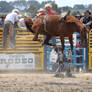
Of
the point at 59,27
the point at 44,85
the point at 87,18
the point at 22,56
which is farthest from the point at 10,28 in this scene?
the point at 44,85

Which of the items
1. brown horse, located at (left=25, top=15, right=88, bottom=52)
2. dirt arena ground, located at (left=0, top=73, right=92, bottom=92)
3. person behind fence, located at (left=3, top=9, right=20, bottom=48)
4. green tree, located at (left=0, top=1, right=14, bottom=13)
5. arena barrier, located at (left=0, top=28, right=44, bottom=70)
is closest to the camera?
dirt arena ground, located at (left=0, top=73, right=92, bottom=92)

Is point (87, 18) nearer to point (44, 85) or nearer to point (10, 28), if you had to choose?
point (10, 28)

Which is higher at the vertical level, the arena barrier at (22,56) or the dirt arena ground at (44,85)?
the arena barrier at (22,56)

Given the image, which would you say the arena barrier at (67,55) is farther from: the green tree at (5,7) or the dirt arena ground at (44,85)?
the dirt arena ground at (44,85)

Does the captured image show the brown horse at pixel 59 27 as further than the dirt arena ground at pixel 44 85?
Yes

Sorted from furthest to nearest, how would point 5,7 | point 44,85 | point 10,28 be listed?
point 5,7 < point 10,28 < point 44,85

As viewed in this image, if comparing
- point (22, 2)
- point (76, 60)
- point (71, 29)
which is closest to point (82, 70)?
point (76, 60)

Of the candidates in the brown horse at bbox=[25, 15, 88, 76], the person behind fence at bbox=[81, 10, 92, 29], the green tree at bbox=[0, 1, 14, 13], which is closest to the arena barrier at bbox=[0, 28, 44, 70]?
the green tree at bbox=[0, 1, 14, 13]

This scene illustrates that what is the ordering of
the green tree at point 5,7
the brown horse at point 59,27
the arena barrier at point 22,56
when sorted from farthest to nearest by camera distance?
the green tree at point 5,7
the arena barrier at point 22,56
the brown horse at point 59,27

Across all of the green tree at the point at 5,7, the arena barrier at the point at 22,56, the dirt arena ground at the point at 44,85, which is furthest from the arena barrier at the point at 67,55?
the dirt arena ground at the point at 44,85

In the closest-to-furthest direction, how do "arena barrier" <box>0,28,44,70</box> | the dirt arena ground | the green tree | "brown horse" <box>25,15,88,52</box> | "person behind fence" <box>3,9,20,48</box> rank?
1. the dirt arena ground
2. "brown horse" <box>25,15,88,52</box>
3. "person behind fence" <box>3,9,20,48</box>
4. "arena barrier" <box>0,28,44,70</box>
5. the green tree

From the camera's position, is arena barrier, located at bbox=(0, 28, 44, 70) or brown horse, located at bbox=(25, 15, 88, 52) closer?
brown horse, located at bbox=(25, 15, 88, 52)

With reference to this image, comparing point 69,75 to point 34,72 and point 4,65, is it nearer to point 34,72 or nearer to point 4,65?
point 34,72

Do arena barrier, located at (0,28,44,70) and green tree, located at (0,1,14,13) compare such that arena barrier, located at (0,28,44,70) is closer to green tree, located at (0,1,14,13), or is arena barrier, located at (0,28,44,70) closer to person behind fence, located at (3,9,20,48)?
person behind fence, located at (3,9,20,48)
